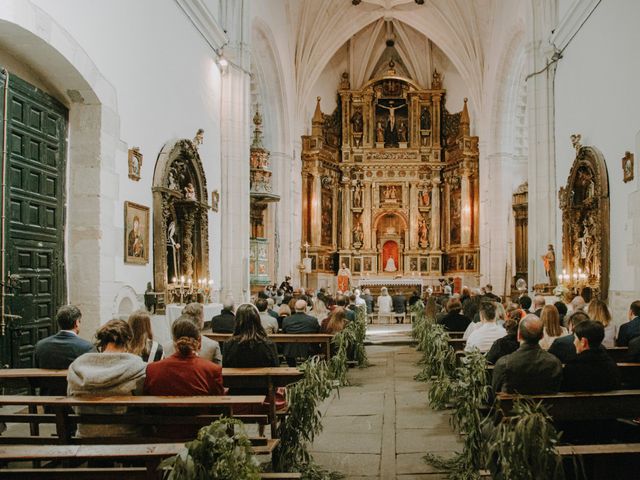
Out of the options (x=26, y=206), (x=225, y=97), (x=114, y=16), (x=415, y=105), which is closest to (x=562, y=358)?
(x=26, y=206)

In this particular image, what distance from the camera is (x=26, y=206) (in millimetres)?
7430

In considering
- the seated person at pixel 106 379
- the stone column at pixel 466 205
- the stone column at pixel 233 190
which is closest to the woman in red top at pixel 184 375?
the seated person at pixel 106 379

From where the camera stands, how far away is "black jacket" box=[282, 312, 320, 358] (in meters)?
8.86

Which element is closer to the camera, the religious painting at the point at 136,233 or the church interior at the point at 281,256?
the church interior at the point at 281,256

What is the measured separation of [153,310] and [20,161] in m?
3.64

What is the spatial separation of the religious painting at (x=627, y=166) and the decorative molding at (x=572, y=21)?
342 centimetres

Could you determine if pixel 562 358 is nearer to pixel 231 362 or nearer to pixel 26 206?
pixel 231 362

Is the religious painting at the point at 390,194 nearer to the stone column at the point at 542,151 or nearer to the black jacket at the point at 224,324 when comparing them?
the stone column at the point at 542,151

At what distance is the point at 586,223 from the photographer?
494 inches

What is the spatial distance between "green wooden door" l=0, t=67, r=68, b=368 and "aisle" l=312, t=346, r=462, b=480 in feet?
11.9

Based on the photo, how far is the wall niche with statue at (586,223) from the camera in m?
11.3

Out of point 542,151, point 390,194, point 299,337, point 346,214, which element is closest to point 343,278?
point 346,214

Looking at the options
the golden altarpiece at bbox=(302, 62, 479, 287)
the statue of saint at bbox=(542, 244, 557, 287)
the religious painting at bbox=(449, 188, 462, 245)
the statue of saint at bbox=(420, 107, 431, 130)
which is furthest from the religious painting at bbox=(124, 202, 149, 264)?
the statue of saint at bbox=(420, 107, 431, 130)

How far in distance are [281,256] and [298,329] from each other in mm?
14145
